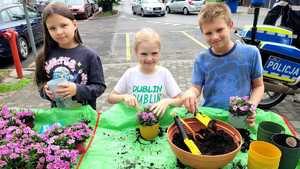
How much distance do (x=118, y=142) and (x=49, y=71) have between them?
2.74 feet

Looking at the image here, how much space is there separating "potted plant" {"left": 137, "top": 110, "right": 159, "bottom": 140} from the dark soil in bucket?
0.58ft

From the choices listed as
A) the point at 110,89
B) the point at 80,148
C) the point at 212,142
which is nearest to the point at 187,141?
the point at 212,142

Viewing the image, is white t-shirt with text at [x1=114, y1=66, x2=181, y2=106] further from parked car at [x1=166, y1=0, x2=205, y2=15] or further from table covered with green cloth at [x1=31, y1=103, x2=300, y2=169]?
parked car at [x1=166, y1=0, x2=205, y2=15]

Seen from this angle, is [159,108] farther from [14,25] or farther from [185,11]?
[185,11]

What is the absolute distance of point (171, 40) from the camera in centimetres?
992

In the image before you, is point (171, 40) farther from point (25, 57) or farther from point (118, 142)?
point (118, 142)

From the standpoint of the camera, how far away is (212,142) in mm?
1267

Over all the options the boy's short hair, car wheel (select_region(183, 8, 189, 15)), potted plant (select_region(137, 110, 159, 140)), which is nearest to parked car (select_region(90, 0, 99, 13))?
car wheel (select_region(183, 8, 189, 15))

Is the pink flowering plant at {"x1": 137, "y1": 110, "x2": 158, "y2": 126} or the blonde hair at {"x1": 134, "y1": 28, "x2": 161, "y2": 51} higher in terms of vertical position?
the blonde hair at {"x1": 134, "y1": 28, "x2": 161, "y2": 51}

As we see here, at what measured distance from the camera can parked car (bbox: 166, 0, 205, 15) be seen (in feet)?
57.5

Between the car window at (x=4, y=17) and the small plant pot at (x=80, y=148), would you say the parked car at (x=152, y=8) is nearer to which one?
the car window at (x=4, y=17)

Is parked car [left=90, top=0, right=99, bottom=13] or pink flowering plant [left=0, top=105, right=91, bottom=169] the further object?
parked car [left=90, top=0, right=99, bottom=13]

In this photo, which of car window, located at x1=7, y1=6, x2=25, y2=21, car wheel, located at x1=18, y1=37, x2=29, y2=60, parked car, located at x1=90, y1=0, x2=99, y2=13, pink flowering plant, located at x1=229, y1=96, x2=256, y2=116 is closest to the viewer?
pink flowering plant, located at x1=229, y1=96, x2=256, y2=116

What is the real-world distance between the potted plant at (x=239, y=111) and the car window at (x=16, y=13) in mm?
7348
